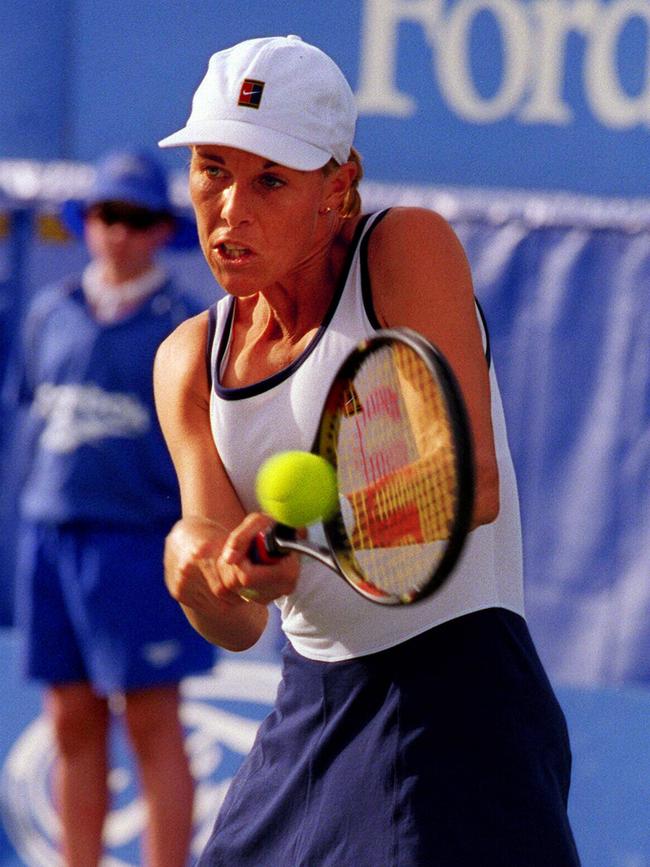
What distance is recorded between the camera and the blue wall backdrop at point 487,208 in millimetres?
4832

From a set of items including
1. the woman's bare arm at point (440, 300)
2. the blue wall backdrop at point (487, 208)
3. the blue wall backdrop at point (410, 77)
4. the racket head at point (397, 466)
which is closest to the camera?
the racket head at point (397, 466)

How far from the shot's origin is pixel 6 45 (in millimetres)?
6188

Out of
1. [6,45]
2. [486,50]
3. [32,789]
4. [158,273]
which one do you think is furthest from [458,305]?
[6,45]

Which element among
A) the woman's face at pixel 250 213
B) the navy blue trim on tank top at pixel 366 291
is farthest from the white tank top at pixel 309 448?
the woman's face at pixel 250 213

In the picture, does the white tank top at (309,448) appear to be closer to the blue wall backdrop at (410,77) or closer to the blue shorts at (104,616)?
the blue shorts at (104,616)

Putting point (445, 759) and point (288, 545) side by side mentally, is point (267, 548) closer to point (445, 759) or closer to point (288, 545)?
point (288, 545)

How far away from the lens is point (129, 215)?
4586mm

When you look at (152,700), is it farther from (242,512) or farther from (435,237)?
(435,237)

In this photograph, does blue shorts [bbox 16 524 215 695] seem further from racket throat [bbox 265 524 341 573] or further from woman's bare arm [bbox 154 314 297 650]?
racket throat [bbox 265 524 341 573]

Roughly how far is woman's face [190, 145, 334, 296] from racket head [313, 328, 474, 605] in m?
0.19

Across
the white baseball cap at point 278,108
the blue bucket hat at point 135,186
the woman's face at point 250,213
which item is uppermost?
the white baseball cap at point 278,108

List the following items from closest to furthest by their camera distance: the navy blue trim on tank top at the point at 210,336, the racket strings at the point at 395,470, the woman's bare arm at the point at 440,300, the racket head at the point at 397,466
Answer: the racket head at the point at 397,466
the racket strings at the point at 395,470
the woman's bare arm at the point at 440,300
the navy blue trim on tank top at the point at 210,336

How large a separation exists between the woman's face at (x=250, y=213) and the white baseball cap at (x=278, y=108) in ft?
0.12

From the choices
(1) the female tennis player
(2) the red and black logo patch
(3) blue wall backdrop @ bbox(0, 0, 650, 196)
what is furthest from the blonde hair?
(3) blue wall backdrop @ bbox(0, 0, 650, 196)
